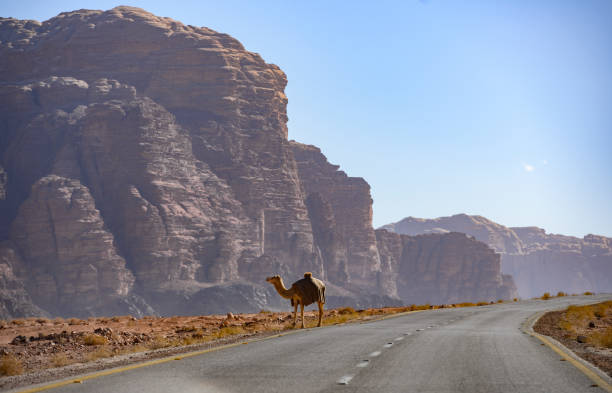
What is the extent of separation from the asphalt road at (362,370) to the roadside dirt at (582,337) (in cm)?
76

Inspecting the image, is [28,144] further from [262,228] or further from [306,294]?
[306,294]

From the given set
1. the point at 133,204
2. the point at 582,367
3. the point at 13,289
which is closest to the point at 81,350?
the point at 582,367

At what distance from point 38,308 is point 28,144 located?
49631 mm

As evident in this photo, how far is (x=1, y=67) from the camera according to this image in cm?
19725

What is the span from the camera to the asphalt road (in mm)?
9984

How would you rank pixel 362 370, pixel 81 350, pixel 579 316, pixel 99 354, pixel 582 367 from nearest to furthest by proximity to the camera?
pixel 362 370, pixel 582 367, pixel 99 354, pixel 81 350, pixel 579 316

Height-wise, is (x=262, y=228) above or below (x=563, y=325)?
above

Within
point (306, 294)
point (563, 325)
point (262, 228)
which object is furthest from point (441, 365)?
point (262, 228)

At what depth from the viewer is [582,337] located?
1870 cm

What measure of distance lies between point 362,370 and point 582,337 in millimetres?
9408

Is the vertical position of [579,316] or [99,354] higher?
[579,316]

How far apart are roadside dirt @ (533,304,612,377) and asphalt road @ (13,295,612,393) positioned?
76cm

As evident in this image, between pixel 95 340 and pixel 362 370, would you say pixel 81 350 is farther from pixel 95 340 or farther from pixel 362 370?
pixel 362 370

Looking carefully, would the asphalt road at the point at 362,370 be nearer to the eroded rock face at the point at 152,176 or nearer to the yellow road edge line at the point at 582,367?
the yellow road edge line at the point at 582,367
